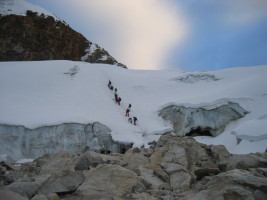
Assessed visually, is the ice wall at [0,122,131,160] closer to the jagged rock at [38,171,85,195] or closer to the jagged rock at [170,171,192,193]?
the jagged rock at [170,171,192,193]

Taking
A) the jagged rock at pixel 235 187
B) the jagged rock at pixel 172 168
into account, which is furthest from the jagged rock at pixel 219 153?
the jagged rock at pixel 235 187

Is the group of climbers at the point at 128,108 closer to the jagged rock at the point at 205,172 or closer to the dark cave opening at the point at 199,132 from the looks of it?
the dark cave opening at the point at 199,132

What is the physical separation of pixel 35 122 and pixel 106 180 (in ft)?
47.1

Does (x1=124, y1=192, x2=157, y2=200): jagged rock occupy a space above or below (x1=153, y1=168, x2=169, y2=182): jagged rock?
below

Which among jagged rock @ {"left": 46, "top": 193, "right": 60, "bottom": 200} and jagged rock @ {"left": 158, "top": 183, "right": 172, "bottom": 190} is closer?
jagged rock @ {"left": 46, "top": 193, "right": 60, "bottom": 200}

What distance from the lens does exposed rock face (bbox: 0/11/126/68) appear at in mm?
58938

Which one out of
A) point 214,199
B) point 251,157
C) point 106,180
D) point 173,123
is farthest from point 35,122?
point 214,199

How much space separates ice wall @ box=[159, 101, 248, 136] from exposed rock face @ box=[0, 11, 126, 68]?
37995 mm

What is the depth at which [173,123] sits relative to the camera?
27.0 m

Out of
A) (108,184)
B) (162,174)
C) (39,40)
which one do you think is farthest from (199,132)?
(39,40)

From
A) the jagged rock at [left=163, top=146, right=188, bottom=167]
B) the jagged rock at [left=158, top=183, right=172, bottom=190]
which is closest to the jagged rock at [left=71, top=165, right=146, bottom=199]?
the jagged rock at [left=158, top=183, right=172, bottom=190]

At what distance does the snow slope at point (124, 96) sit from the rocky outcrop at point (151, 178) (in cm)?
896

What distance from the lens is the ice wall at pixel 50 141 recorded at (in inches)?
806

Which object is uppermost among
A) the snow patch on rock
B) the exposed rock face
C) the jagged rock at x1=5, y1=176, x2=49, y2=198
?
the exposed rock face
